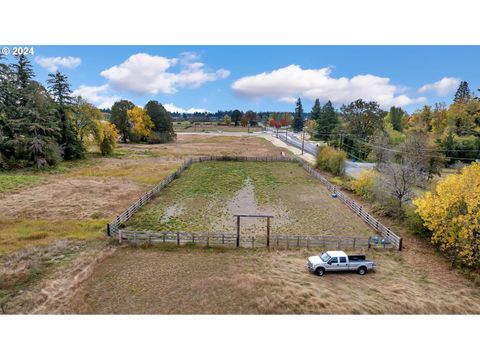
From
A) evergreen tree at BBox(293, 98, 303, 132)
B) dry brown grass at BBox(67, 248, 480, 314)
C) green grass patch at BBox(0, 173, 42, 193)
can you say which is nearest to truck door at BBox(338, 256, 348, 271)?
dry brown grass at BBox(67, 248, 480, 314)

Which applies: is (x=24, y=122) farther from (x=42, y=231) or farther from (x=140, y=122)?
(x=140, y=122)

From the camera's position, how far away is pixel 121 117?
69.8 m

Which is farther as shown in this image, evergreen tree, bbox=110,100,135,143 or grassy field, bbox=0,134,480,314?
evergreen tree, bbox=110,100,135,143

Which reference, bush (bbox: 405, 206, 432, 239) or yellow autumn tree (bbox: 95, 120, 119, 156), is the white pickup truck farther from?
yellow autumn tree (bbox: 95, 120, 119, 156)

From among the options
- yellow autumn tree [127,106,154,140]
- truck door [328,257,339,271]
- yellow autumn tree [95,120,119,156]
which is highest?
yellow autumn tree [127,106,154,140]

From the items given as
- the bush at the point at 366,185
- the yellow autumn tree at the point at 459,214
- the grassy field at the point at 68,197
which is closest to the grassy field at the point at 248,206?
the bush at the point at 366,185

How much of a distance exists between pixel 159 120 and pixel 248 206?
58975mm

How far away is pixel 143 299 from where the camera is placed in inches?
448

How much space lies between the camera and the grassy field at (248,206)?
1983 centimetres

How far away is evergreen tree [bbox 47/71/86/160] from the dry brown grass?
3655 centimetres

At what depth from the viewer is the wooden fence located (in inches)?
658

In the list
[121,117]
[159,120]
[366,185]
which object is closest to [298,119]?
[159,120]

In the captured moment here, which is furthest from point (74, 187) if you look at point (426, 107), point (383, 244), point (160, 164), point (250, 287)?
point (426, 107)

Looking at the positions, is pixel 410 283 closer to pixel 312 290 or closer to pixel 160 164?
pixel 312 290
